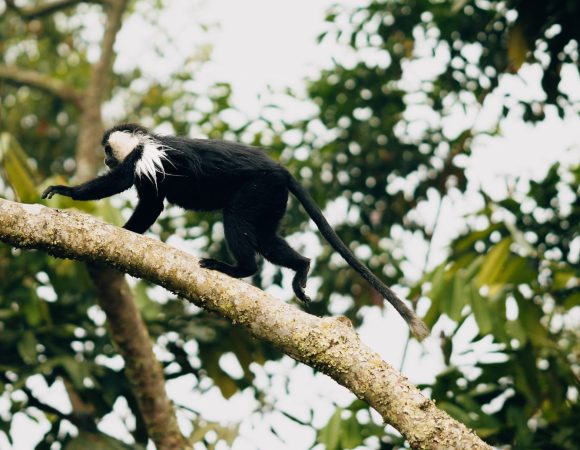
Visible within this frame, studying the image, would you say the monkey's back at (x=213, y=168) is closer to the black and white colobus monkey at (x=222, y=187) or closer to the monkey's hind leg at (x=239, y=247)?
the black and white colobus monkey at (x=222, y=187)

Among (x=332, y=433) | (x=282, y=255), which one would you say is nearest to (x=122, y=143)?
(x=282, y=255)

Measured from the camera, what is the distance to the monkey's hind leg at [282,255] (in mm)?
3635

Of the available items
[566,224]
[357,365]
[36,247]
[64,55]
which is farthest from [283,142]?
[64,55]

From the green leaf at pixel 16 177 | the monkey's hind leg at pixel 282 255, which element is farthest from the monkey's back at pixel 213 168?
the green leaf at pixel 16 177

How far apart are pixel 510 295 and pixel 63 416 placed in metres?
2.31

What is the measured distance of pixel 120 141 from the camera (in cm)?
373

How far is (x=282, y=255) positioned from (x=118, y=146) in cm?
99

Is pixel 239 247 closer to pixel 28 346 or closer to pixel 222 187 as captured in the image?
A: pixel 222 187

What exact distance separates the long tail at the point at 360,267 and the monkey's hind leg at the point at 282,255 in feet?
0.94

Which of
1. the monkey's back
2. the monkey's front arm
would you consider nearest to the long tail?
the monkey's back

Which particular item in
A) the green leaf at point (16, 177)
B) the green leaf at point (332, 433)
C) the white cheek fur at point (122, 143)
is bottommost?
the green leaf at point (332, 433)

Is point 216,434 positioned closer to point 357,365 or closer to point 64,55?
point 357,365

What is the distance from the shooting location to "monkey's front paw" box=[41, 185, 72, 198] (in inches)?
117

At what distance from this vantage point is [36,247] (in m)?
2.41
